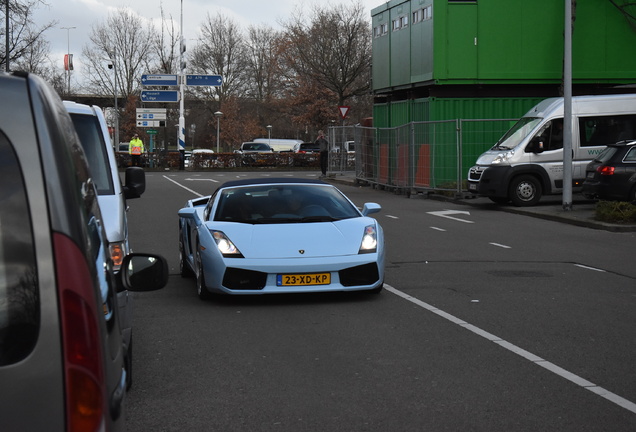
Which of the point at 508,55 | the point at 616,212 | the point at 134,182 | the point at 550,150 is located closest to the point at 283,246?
the point at 134,182

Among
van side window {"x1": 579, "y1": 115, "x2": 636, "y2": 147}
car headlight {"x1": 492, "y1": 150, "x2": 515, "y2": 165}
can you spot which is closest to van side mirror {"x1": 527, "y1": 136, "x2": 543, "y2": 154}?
car headlight {"x1": 492, "y1": 150, "x2": 515, "y2": 165}

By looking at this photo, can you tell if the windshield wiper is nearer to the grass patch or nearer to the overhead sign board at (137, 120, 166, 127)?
the grass patch

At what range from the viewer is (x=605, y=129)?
77.3ft

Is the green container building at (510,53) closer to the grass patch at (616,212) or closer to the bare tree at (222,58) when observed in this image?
the grass patch at (616,212)

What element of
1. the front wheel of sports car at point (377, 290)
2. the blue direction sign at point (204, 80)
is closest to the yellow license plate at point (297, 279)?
the front wheel of sports car at point (377, 290)

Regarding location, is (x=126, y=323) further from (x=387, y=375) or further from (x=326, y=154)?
(x=326, y=154)

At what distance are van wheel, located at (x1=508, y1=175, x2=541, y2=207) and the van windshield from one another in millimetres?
853

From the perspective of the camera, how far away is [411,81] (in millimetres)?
31781

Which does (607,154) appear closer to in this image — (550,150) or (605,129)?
(550,150)

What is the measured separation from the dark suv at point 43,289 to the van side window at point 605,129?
21820 mm

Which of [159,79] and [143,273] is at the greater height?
[159,79]

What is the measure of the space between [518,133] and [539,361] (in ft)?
56.9

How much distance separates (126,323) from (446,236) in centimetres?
1150

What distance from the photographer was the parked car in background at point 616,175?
19.8m
